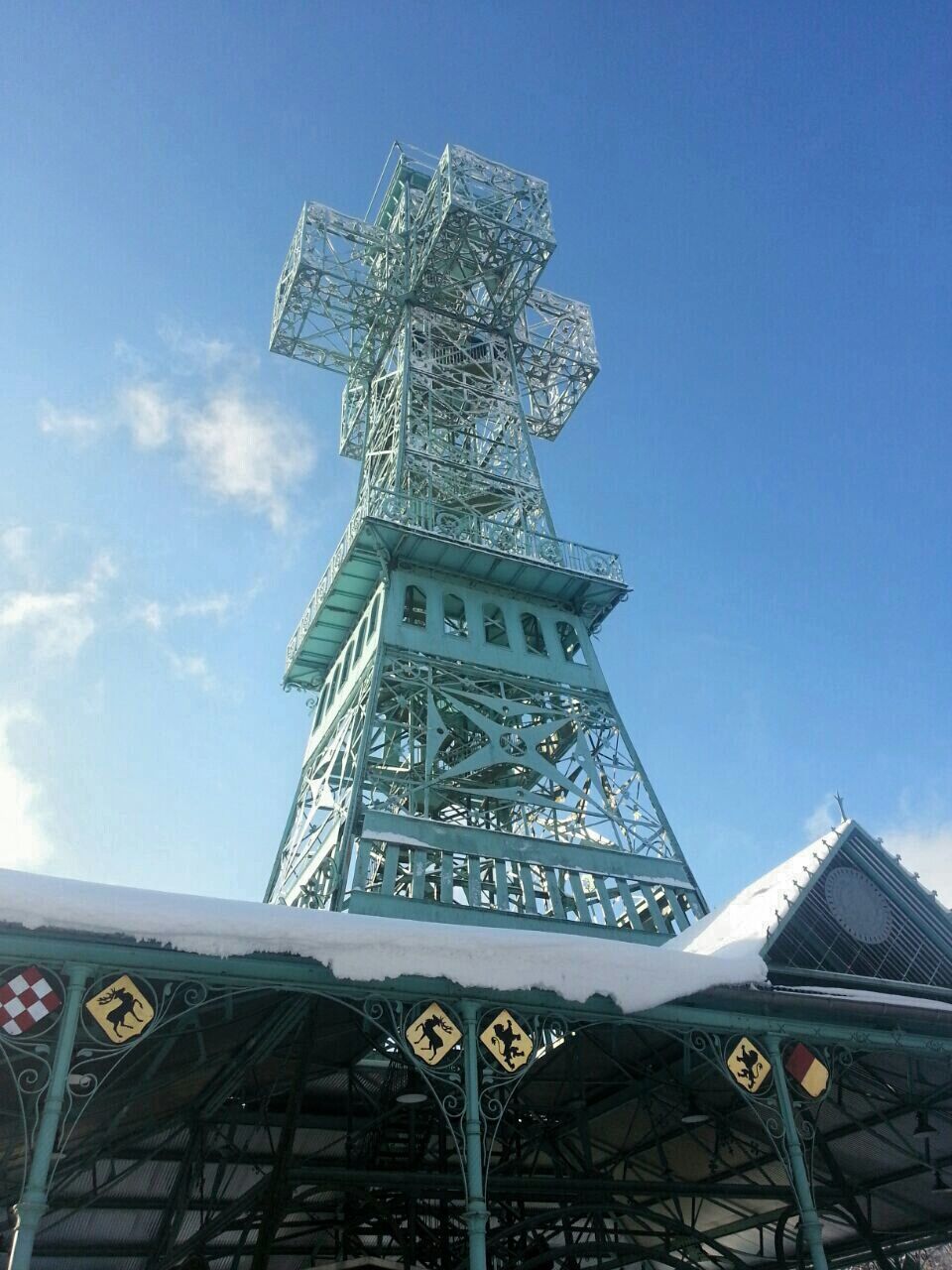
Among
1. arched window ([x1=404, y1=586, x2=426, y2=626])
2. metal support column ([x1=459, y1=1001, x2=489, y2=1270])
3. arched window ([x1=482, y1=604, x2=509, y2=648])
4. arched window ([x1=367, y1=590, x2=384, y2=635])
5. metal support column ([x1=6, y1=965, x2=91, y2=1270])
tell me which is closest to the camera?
metal support column ([x1=6, y1=965, x2=91, y2=1270])

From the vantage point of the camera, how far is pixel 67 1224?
15234 mm

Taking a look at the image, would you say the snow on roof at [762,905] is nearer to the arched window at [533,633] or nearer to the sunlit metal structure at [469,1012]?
the sunlit metal structure at [469,1012]

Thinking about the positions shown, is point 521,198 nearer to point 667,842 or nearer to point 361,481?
point 361,481

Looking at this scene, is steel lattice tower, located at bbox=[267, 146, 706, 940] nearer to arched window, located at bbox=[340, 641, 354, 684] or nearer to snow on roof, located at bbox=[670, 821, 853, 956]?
arched window, located at bbox=[340, 641, 354, 684]

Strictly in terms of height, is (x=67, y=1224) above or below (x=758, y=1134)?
above

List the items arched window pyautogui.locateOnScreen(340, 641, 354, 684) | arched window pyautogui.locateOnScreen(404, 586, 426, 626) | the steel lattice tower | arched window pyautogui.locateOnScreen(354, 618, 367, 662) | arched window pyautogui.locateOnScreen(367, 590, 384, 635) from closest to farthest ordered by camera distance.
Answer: the steel lattice tower < arched window pyautogui.locateOnScreen(367, 590, 384, 635) < arched window pyautogui.locateOnScreen(354, 618, 367, 662) < arched window pyautogui.locateOnScreen(404, 586, 426, 626) < arched window pyautogui.locateOnScreen(340, 641, 354, 684)

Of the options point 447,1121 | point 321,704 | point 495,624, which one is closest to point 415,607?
point 495,624

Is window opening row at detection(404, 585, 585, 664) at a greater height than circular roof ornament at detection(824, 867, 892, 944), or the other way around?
window opening row at detection(404, 585, 585, 664)

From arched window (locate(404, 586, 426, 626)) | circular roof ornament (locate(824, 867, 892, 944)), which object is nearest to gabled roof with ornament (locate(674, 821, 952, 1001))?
circular roof ornament (locate(824, 867, 892, 944))

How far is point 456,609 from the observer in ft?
89.4

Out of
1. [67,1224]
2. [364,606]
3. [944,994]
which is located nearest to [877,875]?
[944,994]

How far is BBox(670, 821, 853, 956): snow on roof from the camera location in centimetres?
1366

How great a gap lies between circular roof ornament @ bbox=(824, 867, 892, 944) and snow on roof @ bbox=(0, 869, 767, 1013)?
3.58 meters

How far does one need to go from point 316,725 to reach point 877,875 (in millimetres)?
17301
